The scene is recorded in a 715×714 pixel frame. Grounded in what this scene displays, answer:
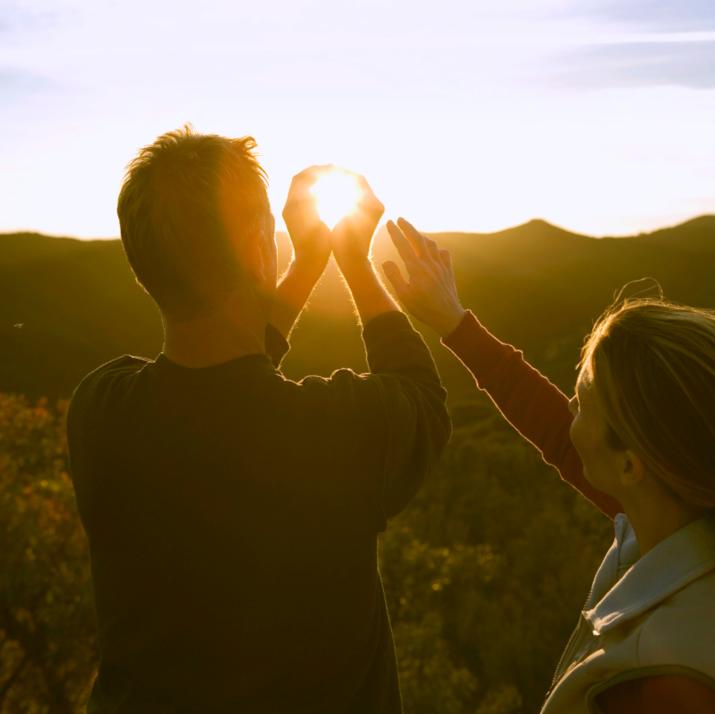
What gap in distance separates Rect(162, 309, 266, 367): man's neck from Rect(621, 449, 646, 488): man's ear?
83 cm

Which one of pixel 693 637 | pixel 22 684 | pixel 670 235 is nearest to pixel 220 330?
pixel 693 637

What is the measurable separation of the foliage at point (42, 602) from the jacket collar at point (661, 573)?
2141 centimetres

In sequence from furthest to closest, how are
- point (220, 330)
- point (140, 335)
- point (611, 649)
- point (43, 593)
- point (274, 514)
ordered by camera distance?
1. point (140, 335)
2. point (43, 593)
3. point (220, 330)
4. point (274, 514)
5. point (611, 649)

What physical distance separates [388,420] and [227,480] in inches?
14.3

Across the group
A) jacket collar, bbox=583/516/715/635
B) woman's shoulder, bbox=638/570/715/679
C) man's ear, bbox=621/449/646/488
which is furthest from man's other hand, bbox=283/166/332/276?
woman's shoulder, bbox=638/570/715/679

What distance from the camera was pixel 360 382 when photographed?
6.11ft

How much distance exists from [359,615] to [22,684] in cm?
2386

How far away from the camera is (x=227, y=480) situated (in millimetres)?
1811

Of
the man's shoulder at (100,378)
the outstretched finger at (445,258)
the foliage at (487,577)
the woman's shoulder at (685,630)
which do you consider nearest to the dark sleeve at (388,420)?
the man's shoulder at (100,378)

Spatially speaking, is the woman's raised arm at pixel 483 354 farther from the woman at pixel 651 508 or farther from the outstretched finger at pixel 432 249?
the woman at pixel 651 508

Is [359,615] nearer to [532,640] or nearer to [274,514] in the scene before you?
[274,514]

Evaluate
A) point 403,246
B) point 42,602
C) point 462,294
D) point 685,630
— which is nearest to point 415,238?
point 403,246

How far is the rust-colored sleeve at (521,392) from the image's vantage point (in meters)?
2.58

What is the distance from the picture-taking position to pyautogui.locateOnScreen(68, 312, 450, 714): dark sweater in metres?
1.81
